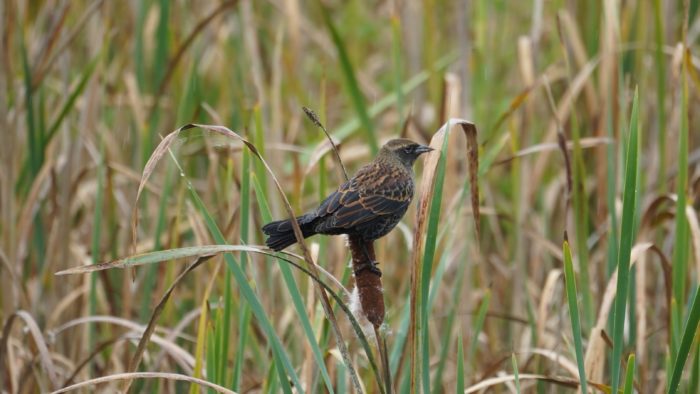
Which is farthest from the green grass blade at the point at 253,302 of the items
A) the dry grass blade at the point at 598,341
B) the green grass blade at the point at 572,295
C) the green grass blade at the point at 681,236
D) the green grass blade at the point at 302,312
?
the green grass blade at the point at 681,236

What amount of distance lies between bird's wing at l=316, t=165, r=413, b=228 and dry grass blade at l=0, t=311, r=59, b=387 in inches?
38.7

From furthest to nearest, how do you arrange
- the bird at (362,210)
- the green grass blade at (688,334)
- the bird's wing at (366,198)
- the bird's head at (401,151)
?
the bird's head at (401,151)
the bird's wing at (366,198)
the bird at (362,210)
the green grass blade at (688,334)

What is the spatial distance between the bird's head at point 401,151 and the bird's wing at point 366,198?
0.38 ft

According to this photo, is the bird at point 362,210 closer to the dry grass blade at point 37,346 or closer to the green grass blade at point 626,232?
the green grass blade at point 626,232

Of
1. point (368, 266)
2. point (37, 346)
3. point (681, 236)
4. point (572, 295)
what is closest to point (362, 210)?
point (368, 266)

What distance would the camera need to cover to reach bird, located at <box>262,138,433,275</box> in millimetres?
1822

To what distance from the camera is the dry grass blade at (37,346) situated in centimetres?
250

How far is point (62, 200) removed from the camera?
320cm

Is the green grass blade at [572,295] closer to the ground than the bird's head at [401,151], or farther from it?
closer to the ground

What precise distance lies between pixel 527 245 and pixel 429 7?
107cm

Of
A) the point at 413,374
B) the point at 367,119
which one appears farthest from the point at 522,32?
the point at 413,374

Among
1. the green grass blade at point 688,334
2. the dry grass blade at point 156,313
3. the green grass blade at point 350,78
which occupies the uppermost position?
the green grass blade at point 350,78

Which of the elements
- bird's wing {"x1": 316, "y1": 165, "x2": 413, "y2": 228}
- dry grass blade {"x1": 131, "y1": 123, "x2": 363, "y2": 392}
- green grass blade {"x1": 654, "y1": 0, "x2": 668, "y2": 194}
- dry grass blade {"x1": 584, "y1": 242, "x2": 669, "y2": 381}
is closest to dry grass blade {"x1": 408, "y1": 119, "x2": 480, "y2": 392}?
dry grass blade {"x1": 131, "y1": 123, "x2": 363, "y2": 392}

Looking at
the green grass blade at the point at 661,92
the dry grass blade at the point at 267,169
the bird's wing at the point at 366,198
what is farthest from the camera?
the green grass blade at the point at 661,92
